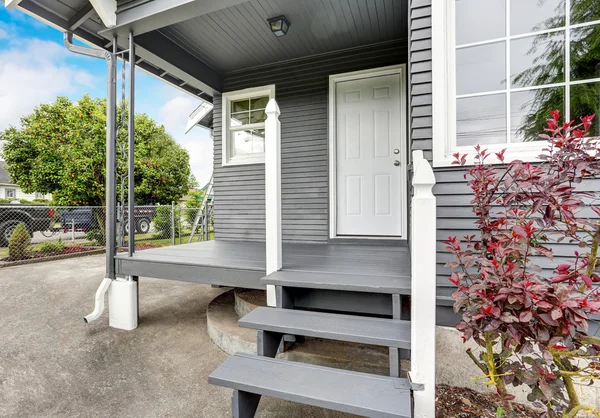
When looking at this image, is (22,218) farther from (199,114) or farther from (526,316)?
(526,316)

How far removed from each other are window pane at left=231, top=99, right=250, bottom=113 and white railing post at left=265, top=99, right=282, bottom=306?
2461mm

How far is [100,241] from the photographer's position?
8344 millimetres

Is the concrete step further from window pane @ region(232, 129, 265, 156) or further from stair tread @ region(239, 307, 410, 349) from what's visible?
Result: window pane @ region(232, 129, 265, 156)

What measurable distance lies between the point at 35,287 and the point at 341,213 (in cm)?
472

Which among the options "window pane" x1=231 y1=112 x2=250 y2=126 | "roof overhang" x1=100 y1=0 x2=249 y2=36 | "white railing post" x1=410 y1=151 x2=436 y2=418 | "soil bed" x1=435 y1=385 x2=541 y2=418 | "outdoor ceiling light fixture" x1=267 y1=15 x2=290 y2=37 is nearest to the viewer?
"white railing post" x1=410 y1=151 x2=436 y2=418

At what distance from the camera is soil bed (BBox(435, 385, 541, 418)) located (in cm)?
172

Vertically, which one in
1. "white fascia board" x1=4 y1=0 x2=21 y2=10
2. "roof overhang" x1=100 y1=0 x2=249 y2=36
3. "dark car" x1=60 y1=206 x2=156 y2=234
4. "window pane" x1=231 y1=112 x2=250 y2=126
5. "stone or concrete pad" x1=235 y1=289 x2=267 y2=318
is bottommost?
"stone or concrete pad" x1=235 y1=289 x2=267 y2=318

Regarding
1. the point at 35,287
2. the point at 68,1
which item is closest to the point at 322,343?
the point at 68,1

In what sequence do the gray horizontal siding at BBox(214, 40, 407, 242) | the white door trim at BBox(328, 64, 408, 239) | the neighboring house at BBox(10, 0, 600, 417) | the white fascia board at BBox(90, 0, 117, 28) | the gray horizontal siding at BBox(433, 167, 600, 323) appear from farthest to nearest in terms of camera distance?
the gray horizontal siding at BBox(214, 40, 407, 242), the white door trim at BBox(328, 64, 408, 239), the white fascia board at BBox(90, 0, 117, 28), the gray horizontal siding at BBox(433, 167, 600, 323), the neighboring house at BBox(10, 0, 600, 417)

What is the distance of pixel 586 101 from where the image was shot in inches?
72.6

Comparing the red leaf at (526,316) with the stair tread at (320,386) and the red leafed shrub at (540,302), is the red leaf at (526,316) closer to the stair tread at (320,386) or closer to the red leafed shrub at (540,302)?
the red leafed shrub at (540,302)

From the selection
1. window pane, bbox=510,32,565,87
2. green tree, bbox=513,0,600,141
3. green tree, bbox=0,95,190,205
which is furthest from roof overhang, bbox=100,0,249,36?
green tree, bbox=0,95,190,205

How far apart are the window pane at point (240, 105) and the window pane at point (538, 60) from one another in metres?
3.31

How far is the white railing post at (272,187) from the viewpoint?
2.16 meters
